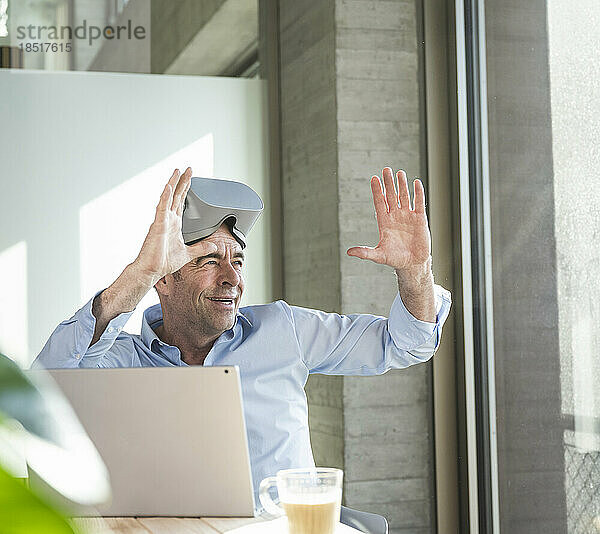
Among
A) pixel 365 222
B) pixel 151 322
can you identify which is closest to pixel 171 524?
pixel 151 322

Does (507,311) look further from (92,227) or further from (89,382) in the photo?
(89,382)

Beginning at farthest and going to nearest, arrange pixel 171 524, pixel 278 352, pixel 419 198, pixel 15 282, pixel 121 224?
pixel 121 224, pixel 15 282, pixel 278 352, pixel 419 198, pixel 171 524

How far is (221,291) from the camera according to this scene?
2.39 m

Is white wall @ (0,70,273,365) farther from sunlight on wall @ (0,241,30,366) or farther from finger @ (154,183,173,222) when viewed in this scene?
finger @ (154,183,173,222)

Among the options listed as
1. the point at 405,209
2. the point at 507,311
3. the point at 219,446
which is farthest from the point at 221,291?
the point at 219,446

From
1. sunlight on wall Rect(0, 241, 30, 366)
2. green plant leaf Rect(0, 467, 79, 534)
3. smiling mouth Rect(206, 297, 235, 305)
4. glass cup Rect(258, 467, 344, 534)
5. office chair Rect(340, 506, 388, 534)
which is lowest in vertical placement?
office chair Rect(340, 506, 388, 534)

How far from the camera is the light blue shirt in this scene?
6.95 feet

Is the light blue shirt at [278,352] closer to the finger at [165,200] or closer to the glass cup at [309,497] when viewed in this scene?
the finger at [165,200]

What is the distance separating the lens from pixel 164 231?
2.16 meters

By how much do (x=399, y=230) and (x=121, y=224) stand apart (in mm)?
1386

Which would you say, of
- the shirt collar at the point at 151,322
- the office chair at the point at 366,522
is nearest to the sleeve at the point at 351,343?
the shirt collar at the point at 151,322

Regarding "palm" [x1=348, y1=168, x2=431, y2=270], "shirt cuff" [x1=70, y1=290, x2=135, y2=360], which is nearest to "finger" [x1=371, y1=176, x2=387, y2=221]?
"palm" [x1=348, y1=168, x2=431, y2=270]

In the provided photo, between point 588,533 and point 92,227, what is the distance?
76.4 inches

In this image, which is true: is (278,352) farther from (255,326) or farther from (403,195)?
(403,195)
